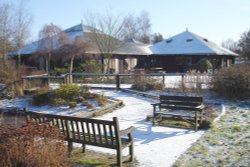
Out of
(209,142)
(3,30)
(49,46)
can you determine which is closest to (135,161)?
(209,142)

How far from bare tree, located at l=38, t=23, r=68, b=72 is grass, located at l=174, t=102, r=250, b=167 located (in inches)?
772

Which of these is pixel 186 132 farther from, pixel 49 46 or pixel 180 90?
pixel 49 46

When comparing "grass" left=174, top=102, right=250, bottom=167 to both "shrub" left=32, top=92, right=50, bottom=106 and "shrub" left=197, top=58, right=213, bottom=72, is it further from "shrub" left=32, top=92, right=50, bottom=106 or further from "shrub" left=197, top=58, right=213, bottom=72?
"shrub" left=197, top=58, right=213, bottom=72

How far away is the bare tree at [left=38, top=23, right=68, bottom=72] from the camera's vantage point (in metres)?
25.9

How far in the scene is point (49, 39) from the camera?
26.1 m

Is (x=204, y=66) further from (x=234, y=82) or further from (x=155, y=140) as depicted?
(x=155, y=140)

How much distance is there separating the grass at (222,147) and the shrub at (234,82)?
363cm

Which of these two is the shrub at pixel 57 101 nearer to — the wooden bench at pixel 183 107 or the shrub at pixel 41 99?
the shrub at pixel 41 99

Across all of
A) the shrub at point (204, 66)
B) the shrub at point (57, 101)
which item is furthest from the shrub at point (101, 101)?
the shrub at point (204, 66)

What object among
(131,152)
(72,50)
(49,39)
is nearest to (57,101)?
(131,152)

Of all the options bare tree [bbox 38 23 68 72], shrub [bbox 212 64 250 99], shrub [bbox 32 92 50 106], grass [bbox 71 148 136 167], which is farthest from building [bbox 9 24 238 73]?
grass [bbox 71 148 136 167]

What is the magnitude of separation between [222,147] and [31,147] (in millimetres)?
4286

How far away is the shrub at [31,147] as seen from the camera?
445 cm

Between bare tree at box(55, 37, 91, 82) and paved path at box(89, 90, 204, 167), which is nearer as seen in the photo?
paved path at box(89, 90, 204, 167)
